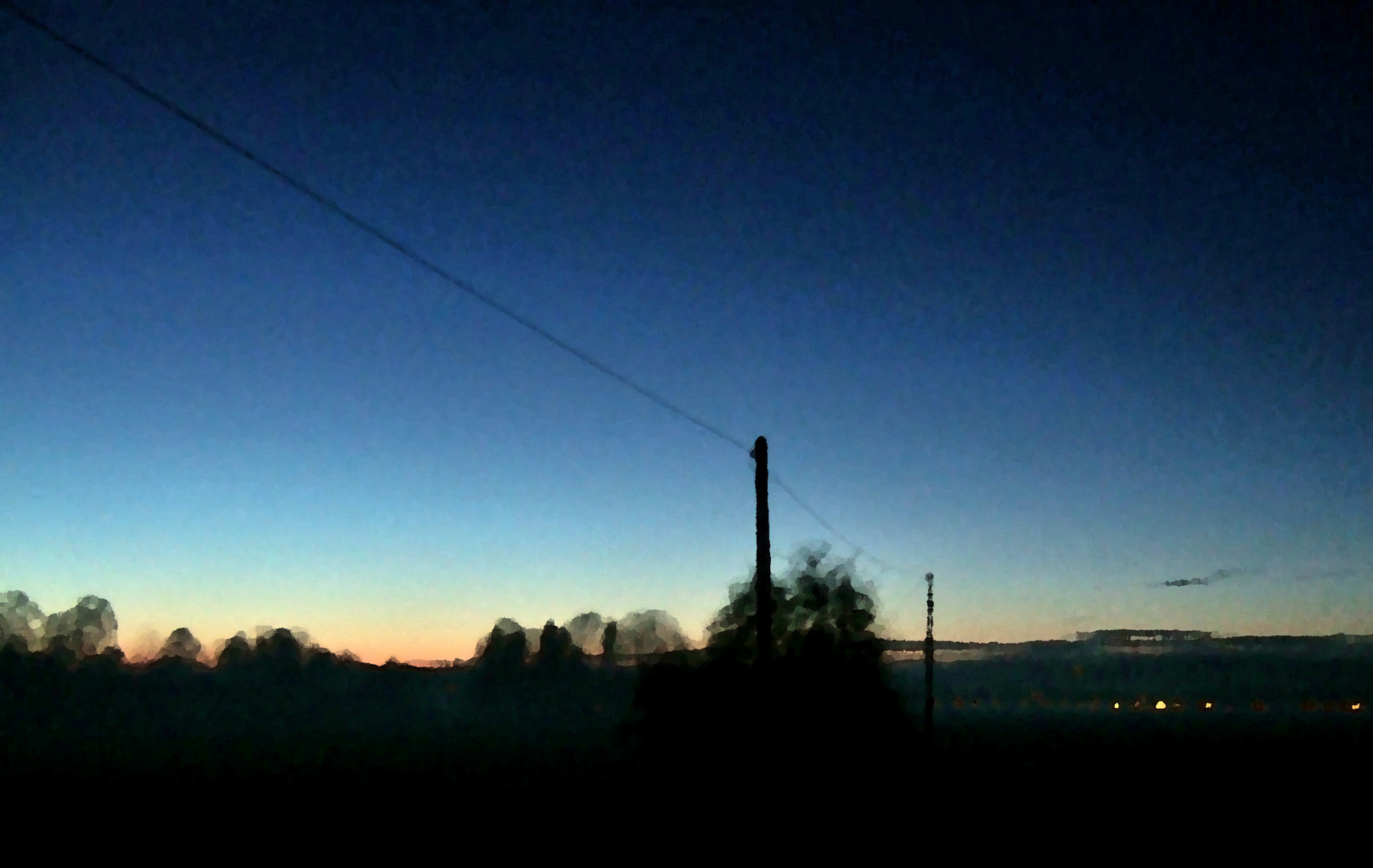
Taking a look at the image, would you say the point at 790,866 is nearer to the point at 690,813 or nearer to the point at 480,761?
the point at 690,813

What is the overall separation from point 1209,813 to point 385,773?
115m

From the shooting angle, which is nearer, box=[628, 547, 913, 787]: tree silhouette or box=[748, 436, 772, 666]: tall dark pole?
box=[748, 436, 772, 666]: tall dark pole

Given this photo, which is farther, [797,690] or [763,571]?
[797,690]

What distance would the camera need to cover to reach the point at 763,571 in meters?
17.5

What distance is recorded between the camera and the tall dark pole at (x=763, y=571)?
1746 centimetres

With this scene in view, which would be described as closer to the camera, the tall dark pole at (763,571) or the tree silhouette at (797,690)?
the tall dark pole at (763,571)

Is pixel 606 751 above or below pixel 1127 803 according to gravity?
below

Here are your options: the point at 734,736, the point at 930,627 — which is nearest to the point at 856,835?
the point at 734,736

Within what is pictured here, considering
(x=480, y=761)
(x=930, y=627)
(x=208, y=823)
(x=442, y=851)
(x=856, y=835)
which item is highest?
(x=930, y=627)

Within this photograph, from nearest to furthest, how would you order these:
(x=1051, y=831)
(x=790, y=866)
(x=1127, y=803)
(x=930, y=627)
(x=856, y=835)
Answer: (x=790, y=866)
(x=856, y=835)
(x=1051, y=831)
(x=930, y=627)
(x=1127, y=803)

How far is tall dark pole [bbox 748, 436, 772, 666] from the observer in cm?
1746

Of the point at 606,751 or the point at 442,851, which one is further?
the point at 606,751

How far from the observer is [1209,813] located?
3947 cm

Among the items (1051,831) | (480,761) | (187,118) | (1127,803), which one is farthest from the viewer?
(480,761)
